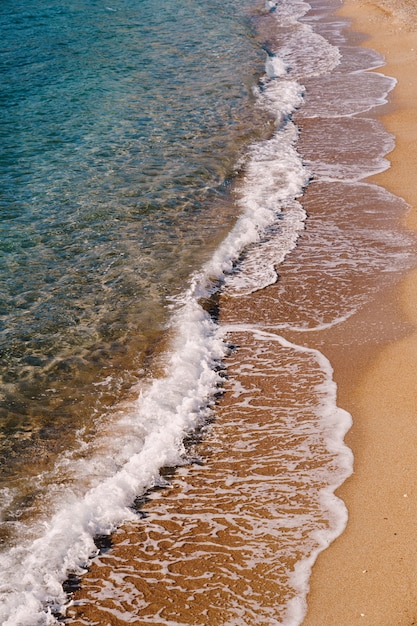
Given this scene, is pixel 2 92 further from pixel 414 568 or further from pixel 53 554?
pixel 414 568

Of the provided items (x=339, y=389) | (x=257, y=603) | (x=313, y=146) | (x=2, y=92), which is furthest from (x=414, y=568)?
(x=2, y=92)

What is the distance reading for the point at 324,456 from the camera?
6.00 m

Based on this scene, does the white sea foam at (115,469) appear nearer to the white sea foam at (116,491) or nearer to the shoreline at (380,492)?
the white sea foam at (116,491)

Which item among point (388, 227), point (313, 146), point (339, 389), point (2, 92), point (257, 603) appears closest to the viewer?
point (257, 603)

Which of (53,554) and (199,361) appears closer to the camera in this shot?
(53,554)

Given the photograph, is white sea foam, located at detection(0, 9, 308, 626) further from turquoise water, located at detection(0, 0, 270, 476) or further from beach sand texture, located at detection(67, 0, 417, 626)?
turquoise water, located at detection(0, 0, 270, 476)

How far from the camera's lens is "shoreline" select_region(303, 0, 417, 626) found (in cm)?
462

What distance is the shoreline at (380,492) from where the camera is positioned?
182 inches

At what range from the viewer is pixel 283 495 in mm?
5629

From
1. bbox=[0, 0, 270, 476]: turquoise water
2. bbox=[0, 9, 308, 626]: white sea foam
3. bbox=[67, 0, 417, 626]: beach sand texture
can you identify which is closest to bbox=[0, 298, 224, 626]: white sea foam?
bbox=[0, 9, 308, 626]: white sea foam

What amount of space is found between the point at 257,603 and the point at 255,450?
62.8 inches

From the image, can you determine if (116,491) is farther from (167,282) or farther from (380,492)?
(167,282)

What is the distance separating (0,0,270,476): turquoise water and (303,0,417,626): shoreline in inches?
89.5

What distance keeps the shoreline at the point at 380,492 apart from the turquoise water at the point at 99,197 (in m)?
2.27
